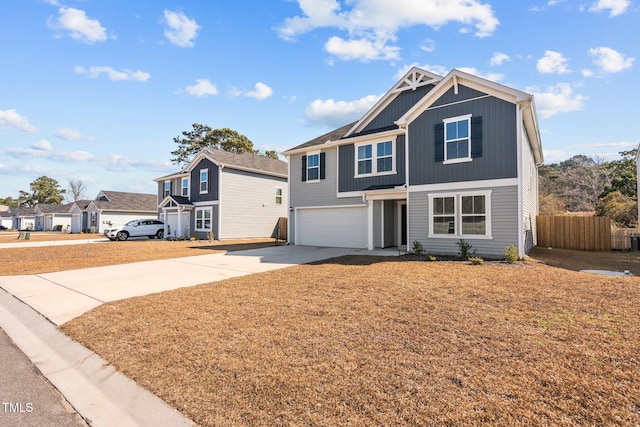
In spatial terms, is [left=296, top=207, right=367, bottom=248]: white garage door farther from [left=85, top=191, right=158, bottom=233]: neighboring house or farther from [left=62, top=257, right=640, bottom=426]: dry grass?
[left=85, top=191, right=158, bottom=233]: neighboring house

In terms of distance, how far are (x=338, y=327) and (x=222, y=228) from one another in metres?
19.5

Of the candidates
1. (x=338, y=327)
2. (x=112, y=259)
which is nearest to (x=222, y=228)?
(x=112, y=259)

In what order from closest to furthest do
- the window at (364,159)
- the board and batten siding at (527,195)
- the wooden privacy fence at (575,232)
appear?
the board and batten siding at (527,195) < the wooden privacy fence at (575,232) < the window at (364,159)

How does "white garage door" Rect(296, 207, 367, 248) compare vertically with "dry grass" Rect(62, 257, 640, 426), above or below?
above

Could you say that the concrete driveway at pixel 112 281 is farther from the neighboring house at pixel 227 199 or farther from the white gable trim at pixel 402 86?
the neighboring house at pixel 227 199

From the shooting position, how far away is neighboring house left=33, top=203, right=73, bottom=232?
46984 millimetres

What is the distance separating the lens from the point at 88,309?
5746 mm

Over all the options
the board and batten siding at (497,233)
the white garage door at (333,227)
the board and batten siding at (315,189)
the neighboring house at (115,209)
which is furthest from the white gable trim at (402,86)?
the neighboring house at (115,209)

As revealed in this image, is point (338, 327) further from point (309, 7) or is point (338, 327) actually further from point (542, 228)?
point (542, 228)

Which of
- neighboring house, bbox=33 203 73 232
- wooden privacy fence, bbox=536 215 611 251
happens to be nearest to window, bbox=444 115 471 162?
wooden privacy fence, bbox=536 215 611 251

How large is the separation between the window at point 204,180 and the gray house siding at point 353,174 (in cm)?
1239

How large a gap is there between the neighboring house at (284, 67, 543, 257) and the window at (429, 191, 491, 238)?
0.03m

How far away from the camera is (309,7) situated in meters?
10.4

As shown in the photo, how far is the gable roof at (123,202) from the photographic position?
36287 millimetres
